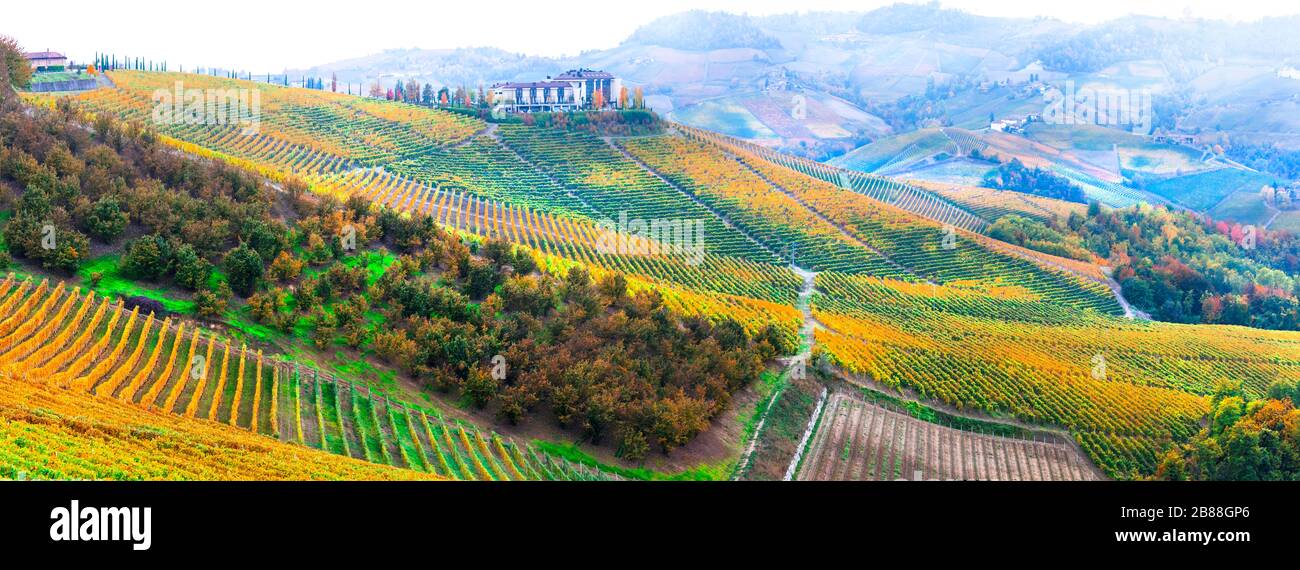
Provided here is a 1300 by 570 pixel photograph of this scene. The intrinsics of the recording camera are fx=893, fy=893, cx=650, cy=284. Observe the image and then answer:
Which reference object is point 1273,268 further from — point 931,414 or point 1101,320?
point 931,414

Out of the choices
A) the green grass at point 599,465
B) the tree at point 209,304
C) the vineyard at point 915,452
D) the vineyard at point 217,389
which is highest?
the tree at point 209,304

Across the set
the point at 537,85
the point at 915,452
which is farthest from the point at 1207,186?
the point at 915,452

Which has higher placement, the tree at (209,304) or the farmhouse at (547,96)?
the farmhouse at (547,96)

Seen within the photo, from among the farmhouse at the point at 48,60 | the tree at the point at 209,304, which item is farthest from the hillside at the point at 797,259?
the farmhouse at the point at 48,60

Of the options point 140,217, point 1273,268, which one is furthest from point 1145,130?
point 140,217

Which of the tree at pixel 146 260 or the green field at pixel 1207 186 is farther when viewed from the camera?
the green field at pixel 1207 186

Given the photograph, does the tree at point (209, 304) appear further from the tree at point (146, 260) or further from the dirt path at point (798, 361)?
the dirt path at point (798, 361)

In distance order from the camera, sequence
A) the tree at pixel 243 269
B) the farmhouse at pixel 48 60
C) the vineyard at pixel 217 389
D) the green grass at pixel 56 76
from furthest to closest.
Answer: the farmhouse at pixel 48 60 < the green grass at pixel 56 76 < the tree at pixel 243 269 < the vineyard at pixel 217 389
